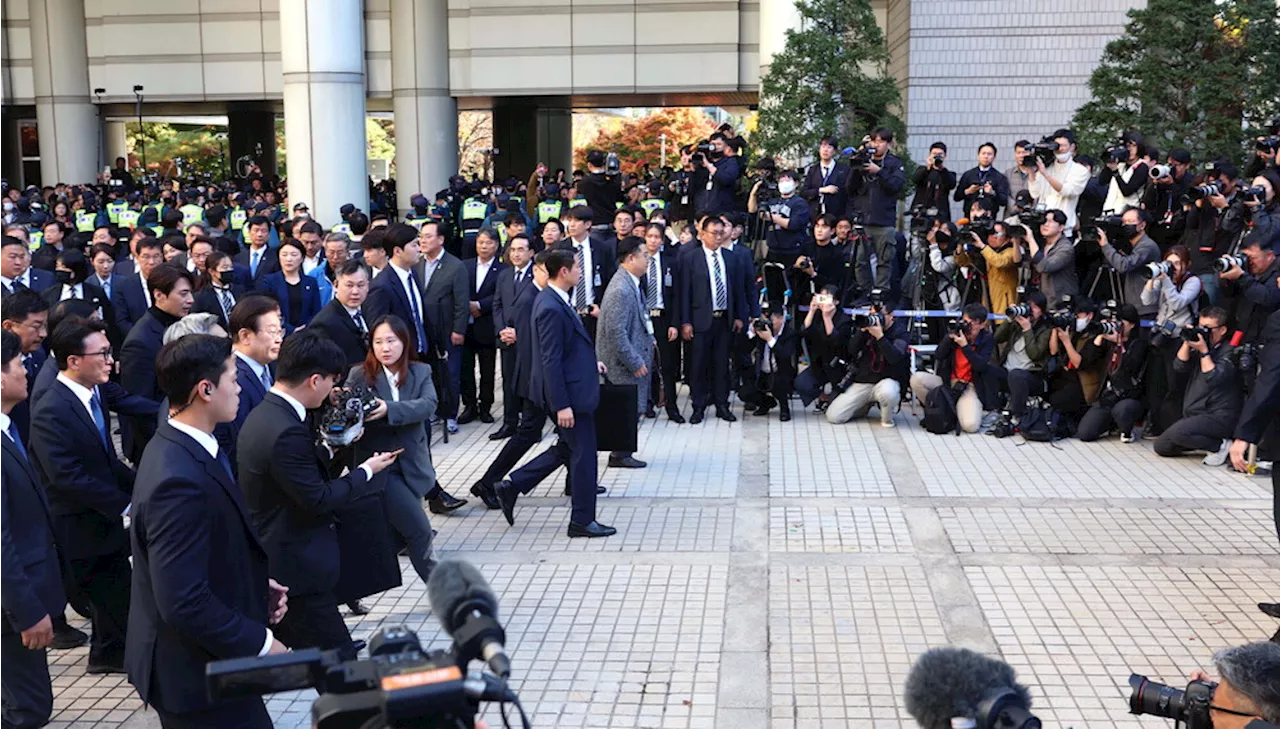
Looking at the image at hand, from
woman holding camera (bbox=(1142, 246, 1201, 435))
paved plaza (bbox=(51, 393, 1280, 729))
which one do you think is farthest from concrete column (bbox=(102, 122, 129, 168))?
woman holding camera (bbox=(1142, 246, 1201, 435))

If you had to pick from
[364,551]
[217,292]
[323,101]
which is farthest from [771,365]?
[323,101]

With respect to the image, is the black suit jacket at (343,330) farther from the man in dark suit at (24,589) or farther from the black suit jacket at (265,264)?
the man in dark suit at (24,589)

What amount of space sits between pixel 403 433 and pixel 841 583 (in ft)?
8.64

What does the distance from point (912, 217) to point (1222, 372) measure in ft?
14.0

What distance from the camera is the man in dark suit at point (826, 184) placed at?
12.9m

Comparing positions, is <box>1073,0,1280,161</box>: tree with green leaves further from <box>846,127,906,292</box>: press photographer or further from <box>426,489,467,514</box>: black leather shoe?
<box>426,489,467,514</box>: black leather shoe

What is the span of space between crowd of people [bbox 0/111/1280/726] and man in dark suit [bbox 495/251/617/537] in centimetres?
2

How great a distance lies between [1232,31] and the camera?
12242 mm

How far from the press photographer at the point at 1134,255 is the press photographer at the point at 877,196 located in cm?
245

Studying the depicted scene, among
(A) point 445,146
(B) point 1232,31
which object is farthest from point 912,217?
(A) point 445,146

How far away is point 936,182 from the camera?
1286 centimetres

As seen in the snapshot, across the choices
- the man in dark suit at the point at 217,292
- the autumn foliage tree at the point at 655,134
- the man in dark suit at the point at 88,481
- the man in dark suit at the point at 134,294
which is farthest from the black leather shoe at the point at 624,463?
the autumn foliage tree at the point at 655,134

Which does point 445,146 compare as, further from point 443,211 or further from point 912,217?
point 912,217

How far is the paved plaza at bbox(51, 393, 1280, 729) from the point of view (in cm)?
537
